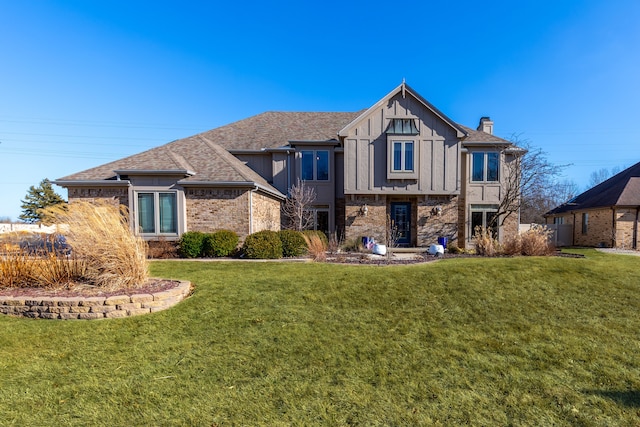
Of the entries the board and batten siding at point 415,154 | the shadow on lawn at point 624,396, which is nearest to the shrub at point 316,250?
the board and batten siding at point 415,154

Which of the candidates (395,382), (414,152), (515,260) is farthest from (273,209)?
(395,382)

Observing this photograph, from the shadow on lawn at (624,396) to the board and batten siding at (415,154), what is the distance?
38.3ft

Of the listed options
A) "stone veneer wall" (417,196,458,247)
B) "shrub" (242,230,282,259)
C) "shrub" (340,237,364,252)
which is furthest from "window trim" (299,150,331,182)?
"shrub" (242,230,282,259)

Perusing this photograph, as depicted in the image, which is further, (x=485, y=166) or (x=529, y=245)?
(x=485, y=166)

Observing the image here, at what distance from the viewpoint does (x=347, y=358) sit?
3.96 m

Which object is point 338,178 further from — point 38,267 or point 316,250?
point 38,267

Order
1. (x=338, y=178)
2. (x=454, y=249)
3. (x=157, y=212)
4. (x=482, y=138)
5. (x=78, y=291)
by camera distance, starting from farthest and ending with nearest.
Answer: (x=338, y=178)
(x=482, y=138)
(x=454, y=249)
(x=157, y=212)
(x=78, y=291)

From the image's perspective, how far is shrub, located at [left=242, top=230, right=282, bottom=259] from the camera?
1055 centimetres

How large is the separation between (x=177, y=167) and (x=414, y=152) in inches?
429

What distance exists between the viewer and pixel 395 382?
344cm

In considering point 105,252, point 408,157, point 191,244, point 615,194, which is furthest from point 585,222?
point 105,252

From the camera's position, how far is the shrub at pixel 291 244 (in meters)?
11.1

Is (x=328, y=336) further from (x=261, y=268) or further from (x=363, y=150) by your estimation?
(x=363, y=150)

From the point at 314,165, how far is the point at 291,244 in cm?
618
